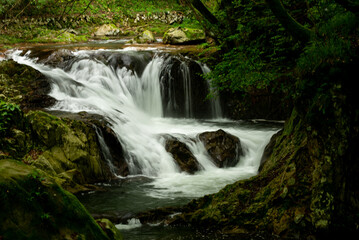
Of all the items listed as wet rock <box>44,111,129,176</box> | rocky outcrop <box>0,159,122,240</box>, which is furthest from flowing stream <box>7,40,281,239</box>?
rocky outcrop <box>0,159,122,240</box>

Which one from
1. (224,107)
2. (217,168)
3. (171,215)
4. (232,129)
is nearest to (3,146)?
(171,215)

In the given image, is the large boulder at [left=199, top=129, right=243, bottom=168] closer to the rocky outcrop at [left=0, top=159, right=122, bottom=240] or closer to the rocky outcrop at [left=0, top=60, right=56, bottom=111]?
the rocky outcrop at [left=0, top=60, right=56, bottom=111]

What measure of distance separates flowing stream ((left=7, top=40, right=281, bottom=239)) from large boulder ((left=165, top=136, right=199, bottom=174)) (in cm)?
17

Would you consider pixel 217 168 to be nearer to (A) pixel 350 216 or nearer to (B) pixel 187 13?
(B) pixel 187 13

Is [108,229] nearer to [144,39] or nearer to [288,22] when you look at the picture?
[288,22]

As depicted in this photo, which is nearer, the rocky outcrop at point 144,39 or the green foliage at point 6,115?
the green foliage at point 6,115

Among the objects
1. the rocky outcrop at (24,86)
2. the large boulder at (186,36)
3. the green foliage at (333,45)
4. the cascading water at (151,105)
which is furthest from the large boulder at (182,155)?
the large boulder at (186,36)

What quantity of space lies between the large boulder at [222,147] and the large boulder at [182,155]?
2.37ft

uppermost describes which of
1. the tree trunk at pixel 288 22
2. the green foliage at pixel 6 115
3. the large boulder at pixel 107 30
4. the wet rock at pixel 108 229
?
the large boulder at pixel 107 30

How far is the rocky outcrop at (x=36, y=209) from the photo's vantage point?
7.84 ft

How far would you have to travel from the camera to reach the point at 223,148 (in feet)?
32.9

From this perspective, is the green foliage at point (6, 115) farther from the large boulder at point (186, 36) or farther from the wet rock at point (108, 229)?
the large boulder at point (186, 36)

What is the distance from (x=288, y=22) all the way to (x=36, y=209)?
390 centimetres

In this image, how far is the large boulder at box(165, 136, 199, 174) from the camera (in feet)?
30.1
